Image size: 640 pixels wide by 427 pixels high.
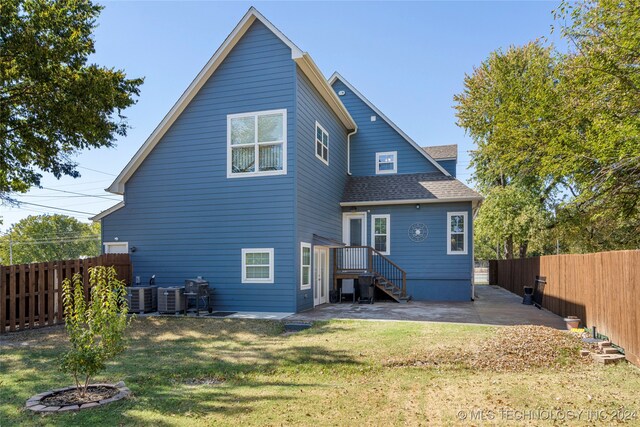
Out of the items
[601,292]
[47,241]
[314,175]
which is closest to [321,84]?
[314,175]

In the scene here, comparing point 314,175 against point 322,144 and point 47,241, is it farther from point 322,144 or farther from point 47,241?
point 47,241

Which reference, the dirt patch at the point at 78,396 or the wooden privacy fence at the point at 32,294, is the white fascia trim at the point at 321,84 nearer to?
the wooden privacy fence at the point at 32,294

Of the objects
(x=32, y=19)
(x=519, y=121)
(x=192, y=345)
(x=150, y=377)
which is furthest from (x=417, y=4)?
(x=150, y=377)

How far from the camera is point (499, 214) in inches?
1019

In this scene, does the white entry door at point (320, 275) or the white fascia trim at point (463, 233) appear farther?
the white fascia trim at point (463, 233)

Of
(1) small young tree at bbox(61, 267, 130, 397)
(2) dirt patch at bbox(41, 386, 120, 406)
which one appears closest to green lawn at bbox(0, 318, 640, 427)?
(2) dirt patch at bbox(41, 386, 120, 406)

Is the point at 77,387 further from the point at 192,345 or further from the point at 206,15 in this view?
the point at 206,15

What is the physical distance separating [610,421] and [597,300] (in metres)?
4.59

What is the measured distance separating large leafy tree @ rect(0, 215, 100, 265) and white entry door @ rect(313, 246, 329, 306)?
54972 mm

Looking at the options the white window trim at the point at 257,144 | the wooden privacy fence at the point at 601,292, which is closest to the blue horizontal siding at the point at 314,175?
the white window trim at the point at 257,144

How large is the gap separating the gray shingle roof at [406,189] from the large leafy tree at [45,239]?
5436 cm

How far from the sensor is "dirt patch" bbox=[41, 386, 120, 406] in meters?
4.55

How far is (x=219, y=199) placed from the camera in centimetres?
1221

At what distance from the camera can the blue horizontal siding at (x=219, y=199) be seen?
37.5ft
